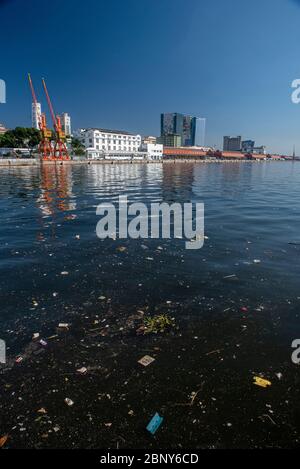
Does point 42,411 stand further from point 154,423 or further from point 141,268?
point 141,268

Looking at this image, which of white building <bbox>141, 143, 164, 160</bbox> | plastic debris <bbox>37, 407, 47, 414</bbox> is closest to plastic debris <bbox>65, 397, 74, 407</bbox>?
plastic debris <bbox>37, 407, 47, 414</bbox>

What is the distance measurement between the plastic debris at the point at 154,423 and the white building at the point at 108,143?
131846 millimetres

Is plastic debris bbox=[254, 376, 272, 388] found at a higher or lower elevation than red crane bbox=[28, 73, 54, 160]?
lower

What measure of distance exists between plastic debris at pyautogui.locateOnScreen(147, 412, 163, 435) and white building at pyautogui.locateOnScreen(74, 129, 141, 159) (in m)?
132

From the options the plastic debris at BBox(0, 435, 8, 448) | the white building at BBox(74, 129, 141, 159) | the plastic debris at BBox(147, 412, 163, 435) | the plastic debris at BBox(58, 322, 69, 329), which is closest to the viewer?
the plastic debris at BBox(0, 435, 8, 448)

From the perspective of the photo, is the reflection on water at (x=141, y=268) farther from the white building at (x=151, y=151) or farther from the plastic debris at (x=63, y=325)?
the white building at (x=151, y=151)

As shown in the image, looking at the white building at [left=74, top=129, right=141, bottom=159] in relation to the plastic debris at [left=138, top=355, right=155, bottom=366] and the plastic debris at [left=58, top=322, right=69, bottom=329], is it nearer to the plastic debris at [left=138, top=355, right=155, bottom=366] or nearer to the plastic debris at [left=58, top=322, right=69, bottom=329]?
the plastic debris at [left=58, top=322, right=69, bottom=329]

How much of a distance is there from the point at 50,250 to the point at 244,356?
666 centimetres

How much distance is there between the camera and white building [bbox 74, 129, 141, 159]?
139m

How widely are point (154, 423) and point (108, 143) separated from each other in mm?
156422

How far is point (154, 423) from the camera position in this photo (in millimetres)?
3174

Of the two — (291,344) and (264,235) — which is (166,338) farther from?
(264,235)

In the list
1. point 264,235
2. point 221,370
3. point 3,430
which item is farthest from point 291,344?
point 264,235

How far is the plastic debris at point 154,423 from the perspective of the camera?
3.08 meters
